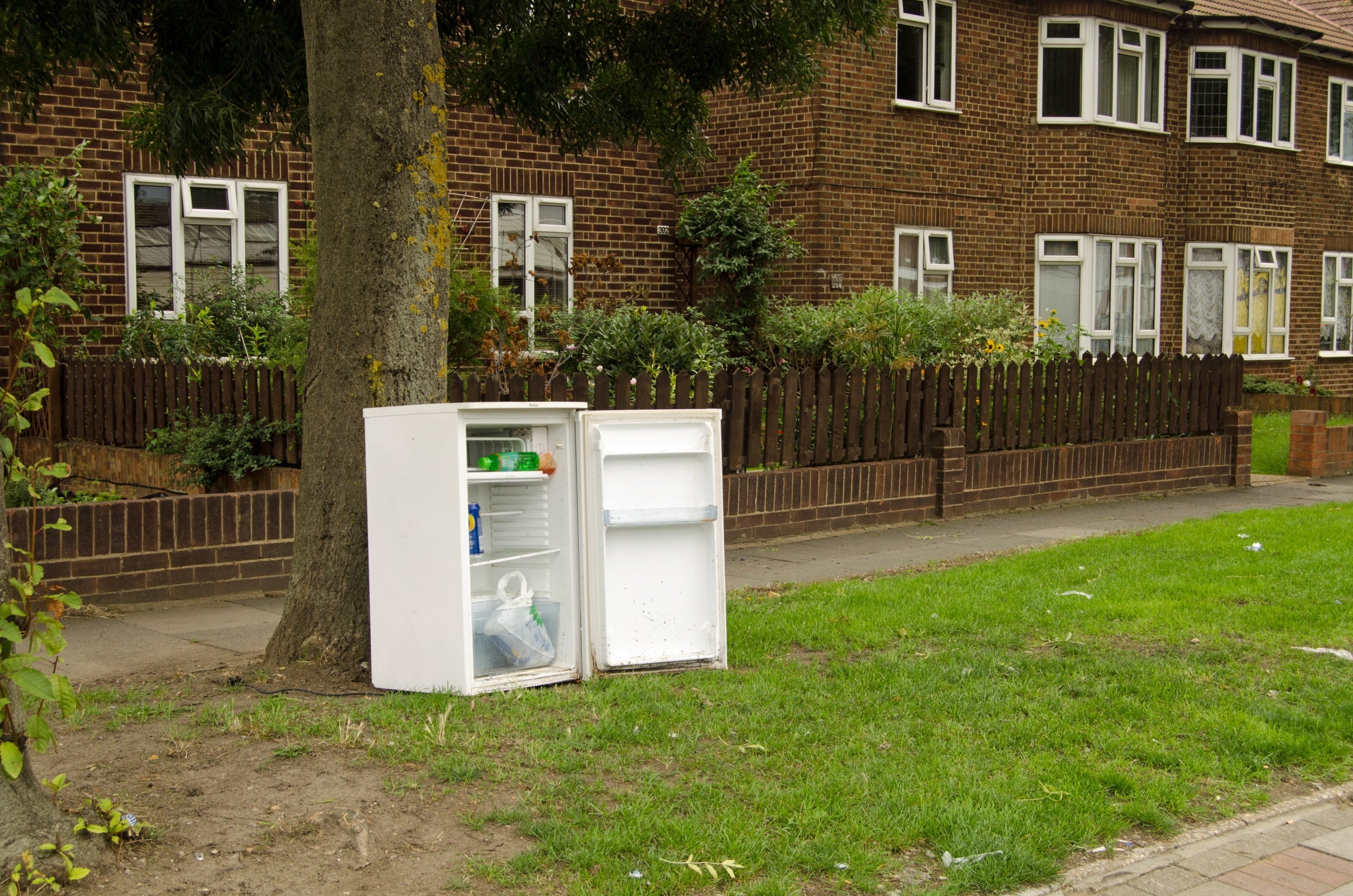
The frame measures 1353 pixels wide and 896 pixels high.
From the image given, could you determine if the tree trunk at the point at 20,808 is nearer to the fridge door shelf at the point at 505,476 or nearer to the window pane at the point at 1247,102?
the fridge door shelf at the point at 505,476

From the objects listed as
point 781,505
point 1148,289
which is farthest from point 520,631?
point 1148,289

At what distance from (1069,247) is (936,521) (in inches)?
413

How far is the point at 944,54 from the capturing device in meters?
19.1

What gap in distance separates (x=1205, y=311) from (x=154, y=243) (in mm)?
17729

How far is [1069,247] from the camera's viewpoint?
68.1 ft

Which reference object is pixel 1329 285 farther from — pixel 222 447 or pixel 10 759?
pixel 10 759

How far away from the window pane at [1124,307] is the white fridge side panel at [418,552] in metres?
17.8

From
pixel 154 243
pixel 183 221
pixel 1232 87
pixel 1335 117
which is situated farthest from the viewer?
pixel 1335 117

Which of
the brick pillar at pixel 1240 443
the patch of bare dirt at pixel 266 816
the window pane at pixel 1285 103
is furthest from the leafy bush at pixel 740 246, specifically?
the patch of bare dirt at pixel 266 816

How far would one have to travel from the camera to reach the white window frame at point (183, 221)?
45.5 feet

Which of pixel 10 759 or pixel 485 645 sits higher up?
pixel 10 759

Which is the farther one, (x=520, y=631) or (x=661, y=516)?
(x=661, y=516)

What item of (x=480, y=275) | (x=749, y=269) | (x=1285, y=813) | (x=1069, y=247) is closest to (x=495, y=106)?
(x=480, y=275)

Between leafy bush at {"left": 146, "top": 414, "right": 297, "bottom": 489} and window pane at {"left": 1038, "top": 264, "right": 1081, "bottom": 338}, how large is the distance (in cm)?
1385
